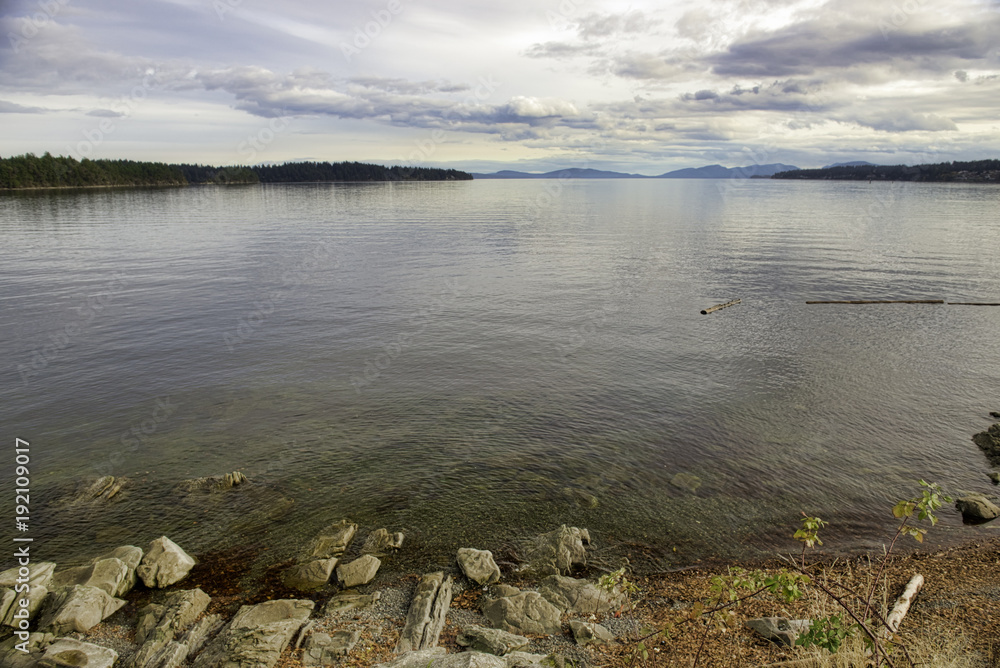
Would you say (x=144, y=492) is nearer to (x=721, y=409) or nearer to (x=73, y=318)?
(x=721, y=409)

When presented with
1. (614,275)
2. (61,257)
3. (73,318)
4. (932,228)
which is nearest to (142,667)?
(73,318)

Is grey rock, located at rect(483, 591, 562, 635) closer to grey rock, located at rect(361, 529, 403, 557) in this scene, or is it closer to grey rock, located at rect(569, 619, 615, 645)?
grey rock, located at rect(569, 619, 615, 645)

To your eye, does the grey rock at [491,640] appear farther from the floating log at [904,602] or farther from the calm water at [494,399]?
the floating log at [904,602]

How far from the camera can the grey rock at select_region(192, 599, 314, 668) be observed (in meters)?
9.21

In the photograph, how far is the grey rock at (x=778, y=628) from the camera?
941 cm

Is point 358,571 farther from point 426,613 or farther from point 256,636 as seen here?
point 256,636

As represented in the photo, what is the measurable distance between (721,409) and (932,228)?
76.1m

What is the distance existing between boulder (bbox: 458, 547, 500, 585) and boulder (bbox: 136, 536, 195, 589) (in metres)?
6.21

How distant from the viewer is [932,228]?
2886 inches

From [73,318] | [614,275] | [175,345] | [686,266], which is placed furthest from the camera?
[686,266]

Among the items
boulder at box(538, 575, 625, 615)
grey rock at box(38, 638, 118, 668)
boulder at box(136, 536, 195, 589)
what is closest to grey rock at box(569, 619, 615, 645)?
boulder at box(538, 575, 625, 615)

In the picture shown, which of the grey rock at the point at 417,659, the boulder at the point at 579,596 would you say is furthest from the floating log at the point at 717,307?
the grey rock at the point at 417,659

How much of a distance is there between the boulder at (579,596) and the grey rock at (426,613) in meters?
2.08

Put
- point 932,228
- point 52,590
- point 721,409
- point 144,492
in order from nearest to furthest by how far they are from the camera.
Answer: point 52,590, point 144,492, point 721,409, point 932,228
